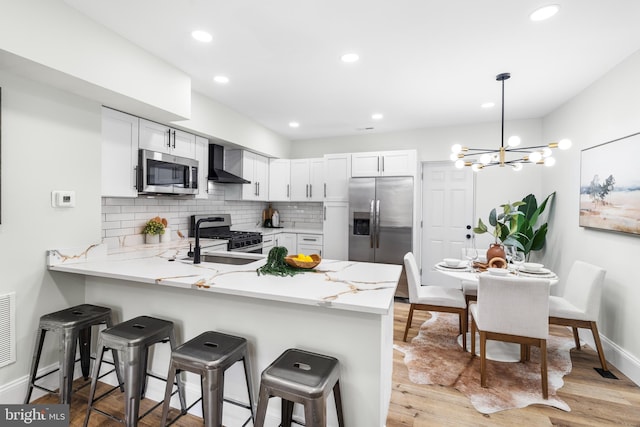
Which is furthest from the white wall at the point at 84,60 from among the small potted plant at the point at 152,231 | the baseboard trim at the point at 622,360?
the baseboard trim at the point at 622,360

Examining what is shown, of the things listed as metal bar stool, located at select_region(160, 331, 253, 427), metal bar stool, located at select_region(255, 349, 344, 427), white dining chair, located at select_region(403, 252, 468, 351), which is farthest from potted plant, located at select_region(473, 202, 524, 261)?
metal bar stool, located at select_region(160, 331, 253, 427)

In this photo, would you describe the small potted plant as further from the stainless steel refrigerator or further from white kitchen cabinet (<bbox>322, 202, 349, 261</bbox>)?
the stainless steel refrigerator

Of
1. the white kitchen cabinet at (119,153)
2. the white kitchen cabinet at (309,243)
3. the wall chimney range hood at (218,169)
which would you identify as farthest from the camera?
the white kitchen cabinet at (309,243)

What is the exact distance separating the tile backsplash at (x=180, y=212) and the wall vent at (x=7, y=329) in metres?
0.99

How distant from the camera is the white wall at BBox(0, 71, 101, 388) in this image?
6.54ft

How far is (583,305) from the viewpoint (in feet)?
8.63

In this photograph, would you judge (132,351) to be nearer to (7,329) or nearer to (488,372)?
(7,329)

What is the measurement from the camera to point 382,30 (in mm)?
2221

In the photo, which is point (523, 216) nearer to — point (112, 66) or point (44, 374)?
point (112, 66)

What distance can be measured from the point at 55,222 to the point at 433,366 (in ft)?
10.4

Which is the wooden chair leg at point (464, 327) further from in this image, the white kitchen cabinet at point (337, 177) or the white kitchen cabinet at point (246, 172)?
the white kitchen cabinet at point (246, 172)

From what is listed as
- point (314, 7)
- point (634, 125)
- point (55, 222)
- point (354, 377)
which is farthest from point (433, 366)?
point (55, 222)

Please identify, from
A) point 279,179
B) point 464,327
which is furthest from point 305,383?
point 279,179

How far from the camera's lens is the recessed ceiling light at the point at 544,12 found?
6.29ft
